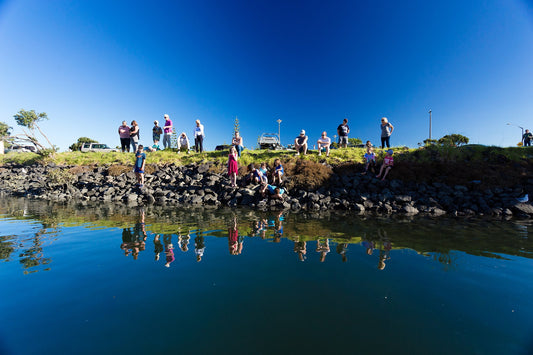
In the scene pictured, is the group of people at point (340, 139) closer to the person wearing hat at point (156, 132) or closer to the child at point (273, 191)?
the child at point (273, 191)

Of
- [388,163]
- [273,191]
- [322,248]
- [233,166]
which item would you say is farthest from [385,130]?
[322,248]

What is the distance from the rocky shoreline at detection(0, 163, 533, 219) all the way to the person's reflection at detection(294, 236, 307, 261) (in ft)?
17.4

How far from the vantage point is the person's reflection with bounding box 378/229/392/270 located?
378 centimetres

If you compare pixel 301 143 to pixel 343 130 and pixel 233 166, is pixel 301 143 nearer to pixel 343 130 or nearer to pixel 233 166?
pixel 343 130

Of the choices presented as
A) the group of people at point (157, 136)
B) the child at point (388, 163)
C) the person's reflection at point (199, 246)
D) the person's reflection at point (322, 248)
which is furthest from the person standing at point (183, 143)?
the person's reflection at point (322, 248)

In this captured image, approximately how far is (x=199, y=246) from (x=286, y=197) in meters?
7.21

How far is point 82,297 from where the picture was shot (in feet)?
8.87

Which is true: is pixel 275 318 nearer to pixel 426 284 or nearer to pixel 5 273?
pixel 426 284

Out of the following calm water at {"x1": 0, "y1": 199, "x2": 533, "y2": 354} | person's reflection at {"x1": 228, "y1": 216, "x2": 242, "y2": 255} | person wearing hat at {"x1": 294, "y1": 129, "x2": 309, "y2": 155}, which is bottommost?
calm water at {"x1": 0, "y1": 199, "x2": 533, "y2": 354}

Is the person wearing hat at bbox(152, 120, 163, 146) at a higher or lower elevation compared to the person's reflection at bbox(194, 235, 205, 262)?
higher

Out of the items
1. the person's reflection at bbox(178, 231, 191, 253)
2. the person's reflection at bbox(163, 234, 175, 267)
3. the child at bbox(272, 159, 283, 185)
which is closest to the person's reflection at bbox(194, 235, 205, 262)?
the person's reflection at bbox(178, 231, 191, 253)

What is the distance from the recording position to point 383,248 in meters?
4.56

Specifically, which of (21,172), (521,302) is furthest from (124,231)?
(21,172)

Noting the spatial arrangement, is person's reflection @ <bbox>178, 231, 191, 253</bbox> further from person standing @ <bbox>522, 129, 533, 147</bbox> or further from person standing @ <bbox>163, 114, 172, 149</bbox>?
person standing @ <bbox>522, 129, 533, 147</bbox>
